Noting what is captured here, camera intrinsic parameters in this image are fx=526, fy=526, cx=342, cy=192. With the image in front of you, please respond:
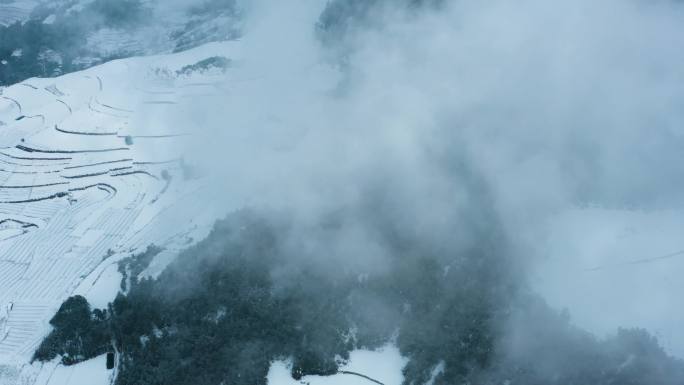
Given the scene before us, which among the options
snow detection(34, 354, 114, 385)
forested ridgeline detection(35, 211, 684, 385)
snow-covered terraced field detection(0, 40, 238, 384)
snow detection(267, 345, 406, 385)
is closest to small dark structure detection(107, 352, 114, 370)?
snow detection(34, 354, 114, 385)

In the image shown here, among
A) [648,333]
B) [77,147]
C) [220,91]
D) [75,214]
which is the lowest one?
[648,333]

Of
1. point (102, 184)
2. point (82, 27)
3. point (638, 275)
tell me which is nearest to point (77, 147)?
point (102, 184)

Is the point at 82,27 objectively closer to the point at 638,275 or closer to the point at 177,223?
the point at 177,223

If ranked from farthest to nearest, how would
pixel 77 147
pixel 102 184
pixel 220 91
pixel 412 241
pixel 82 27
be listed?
pixel 82 27, pixel 220 91, pixel 77 147, pixel 102 184, pixel 412 241

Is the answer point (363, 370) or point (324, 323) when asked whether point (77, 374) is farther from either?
point (363, 370)

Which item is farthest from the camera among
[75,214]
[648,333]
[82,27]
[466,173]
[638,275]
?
[82,27]

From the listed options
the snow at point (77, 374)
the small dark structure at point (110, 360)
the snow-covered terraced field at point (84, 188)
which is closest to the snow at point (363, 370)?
the small dark structure at point (110, 360)

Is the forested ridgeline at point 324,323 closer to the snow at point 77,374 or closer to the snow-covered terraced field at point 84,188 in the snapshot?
the snow at point 77,374
